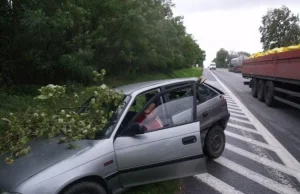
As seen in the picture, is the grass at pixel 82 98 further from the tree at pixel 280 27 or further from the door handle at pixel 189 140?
the tree at pixel 280 27

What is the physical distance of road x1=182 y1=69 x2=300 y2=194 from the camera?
4.89 metres

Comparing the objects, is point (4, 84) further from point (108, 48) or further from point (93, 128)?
point (93, 128)

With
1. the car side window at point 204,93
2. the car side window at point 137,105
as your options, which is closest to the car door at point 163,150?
the car side window at point 137,105

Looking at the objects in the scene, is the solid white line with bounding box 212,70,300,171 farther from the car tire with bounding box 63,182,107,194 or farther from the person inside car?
the car tire with bounding box 63,182,107,194

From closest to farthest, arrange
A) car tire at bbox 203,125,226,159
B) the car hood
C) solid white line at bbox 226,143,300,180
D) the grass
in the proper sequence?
the car hood, the grass, solid white line at bbox 226,143,300,180, car tire at bbox 203,125,226,159

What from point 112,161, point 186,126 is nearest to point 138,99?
point 186,126

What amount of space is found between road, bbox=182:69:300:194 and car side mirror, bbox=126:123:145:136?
1.37m

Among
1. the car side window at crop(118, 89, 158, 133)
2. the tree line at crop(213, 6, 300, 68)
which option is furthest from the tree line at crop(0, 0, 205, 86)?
the tree line at crop(213, 6, 300, 68)

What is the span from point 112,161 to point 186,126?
46.6 inches

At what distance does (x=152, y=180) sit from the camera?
4195mm

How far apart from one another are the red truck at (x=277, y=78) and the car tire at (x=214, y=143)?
14.9ft

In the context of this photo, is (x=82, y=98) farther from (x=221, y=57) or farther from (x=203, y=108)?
(x=221, y=57)

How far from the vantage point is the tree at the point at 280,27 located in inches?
2554

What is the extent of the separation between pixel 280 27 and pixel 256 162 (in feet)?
222
